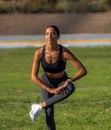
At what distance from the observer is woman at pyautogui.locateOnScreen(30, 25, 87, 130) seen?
26.2 feet

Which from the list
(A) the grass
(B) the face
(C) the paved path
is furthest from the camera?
(C) the paved path

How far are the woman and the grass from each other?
1.74m

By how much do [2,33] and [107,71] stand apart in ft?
80.1

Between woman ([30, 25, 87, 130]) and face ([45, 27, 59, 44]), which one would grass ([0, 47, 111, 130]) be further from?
face ([45, 27, 59, 44])

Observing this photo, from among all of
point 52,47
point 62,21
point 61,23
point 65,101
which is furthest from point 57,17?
point 52,47

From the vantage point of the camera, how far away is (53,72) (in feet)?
26.8

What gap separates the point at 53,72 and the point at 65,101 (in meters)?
4.96

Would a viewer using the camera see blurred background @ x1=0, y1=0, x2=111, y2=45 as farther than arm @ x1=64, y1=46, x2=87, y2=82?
Yes

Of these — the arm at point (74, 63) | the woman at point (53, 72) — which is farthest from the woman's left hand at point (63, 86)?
the arm at point (74, 63)

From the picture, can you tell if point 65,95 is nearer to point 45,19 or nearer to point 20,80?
point 20,80

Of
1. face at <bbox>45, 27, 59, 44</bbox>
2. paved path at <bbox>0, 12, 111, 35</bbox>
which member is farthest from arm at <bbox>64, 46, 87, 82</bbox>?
paved path at <bbox>0, 12, 111, 35</bbox>

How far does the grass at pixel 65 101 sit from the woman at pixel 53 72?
1742 millimetres

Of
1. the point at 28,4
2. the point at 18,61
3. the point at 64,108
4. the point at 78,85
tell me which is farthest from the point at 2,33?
the point at 64,108

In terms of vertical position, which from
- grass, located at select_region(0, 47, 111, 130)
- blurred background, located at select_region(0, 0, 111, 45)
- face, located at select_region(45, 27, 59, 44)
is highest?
face, located at select_region(45, 27, 59, 44)
